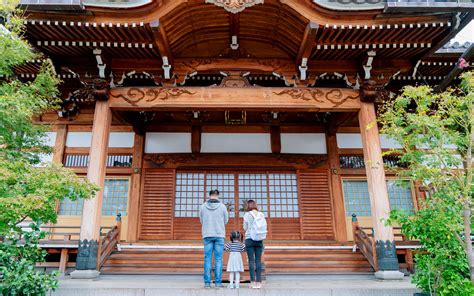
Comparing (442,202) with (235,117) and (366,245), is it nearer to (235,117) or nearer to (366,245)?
(366,245)

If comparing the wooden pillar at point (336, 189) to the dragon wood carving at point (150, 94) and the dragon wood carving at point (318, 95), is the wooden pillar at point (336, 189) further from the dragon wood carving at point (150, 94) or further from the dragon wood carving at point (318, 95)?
the dragon wood carving at point (150, 94)

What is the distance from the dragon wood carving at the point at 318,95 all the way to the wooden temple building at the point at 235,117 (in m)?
0.02

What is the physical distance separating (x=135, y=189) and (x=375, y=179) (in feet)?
19.7

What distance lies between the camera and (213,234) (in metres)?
4.60

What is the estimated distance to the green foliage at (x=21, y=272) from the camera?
3838 mm

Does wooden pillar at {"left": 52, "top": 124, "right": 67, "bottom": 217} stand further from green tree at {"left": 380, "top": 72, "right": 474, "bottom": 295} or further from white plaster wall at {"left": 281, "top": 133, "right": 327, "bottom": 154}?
green tree at {"left": 380, "top": 72, "right": 474, "bottom": 295}

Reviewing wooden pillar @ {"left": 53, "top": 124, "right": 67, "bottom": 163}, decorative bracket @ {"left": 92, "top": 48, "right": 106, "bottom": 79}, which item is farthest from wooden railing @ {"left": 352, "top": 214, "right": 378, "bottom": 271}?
wooden pillar @ {"left": 53, "top": 124, "right": 67, "bottom": 163}

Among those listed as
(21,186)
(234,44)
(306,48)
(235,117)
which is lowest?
(21,186)

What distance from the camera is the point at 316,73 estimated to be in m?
7.23

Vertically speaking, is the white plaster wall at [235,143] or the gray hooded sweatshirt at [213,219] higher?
the white plaster wall at [235,143]

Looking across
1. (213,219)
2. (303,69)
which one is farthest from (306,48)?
(213,219)

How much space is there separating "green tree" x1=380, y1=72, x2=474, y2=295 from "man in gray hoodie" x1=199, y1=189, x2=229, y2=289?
2339 millimetres

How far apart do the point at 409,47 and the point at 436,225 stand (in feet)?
13.9

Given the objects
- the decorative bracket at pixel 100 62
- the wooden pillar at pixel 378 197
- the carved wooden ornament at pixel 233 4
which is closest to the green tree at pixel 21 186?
the decorative bracket at pixel 100 62
